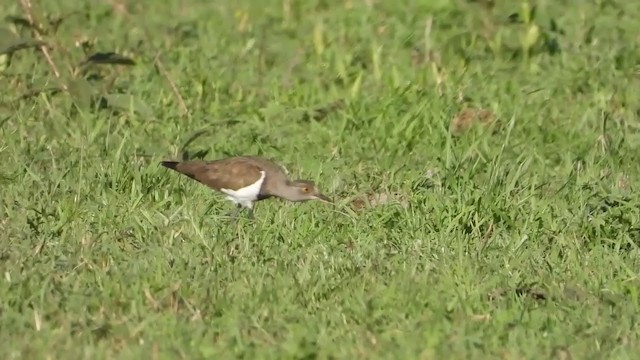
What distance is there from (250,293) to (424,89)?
344 centimetres

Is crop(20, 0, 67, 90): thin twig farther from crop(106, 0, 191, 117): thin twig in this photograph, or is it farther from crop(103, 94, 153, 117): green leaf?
crop(106, 0, 191, 117): thin twig

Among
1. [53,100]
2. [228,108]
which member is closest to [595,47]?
[228,108]

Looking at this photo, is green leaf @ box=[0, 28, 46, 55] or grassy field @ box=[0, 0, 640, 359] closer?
grassy field @ box=[0, 0, 640, 359]

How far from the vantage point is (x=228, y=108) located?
30.3ft

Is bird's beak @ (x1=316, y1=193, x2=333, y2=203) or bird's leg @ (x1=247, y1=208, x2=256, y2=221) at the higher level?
bird's beak @ (x1=316, y1=193, x2=333, y2=203)

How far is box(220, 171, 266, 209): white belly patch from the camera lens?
7.73 m

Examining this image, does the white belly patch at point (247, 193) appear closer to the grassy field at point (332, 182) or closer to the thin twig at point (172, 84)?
the grassy field at point (332, 182)

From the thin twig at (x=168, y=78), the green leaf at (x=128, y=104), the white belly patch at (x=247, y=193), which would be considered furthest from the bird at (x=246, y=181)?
the thin twig at (x=168, y=78)

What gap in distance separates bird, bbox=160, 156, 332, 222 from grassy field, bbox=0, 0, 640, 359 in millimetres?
98

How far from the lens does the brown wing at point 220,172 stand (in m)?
7.72

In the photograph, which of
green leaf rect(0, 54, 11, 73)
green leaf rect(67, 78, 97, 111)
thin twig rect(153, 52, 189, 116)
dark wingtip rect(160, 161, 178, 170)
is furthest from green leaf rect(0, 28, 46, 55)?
dark wingtip rect(160, 161, 178, 170)

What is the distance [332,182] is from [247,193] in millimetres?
575

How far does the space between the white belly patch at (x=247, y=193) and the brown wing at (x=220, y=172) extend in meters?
0.02

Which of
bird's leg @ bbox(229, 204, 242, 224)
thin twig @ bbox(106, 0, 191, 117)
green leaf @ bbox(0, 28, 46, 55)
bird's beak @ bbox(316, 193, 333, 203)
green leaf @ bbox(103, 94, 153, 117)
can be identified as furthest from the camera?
thin twig @ bbox(106, 0, 191, 117)
